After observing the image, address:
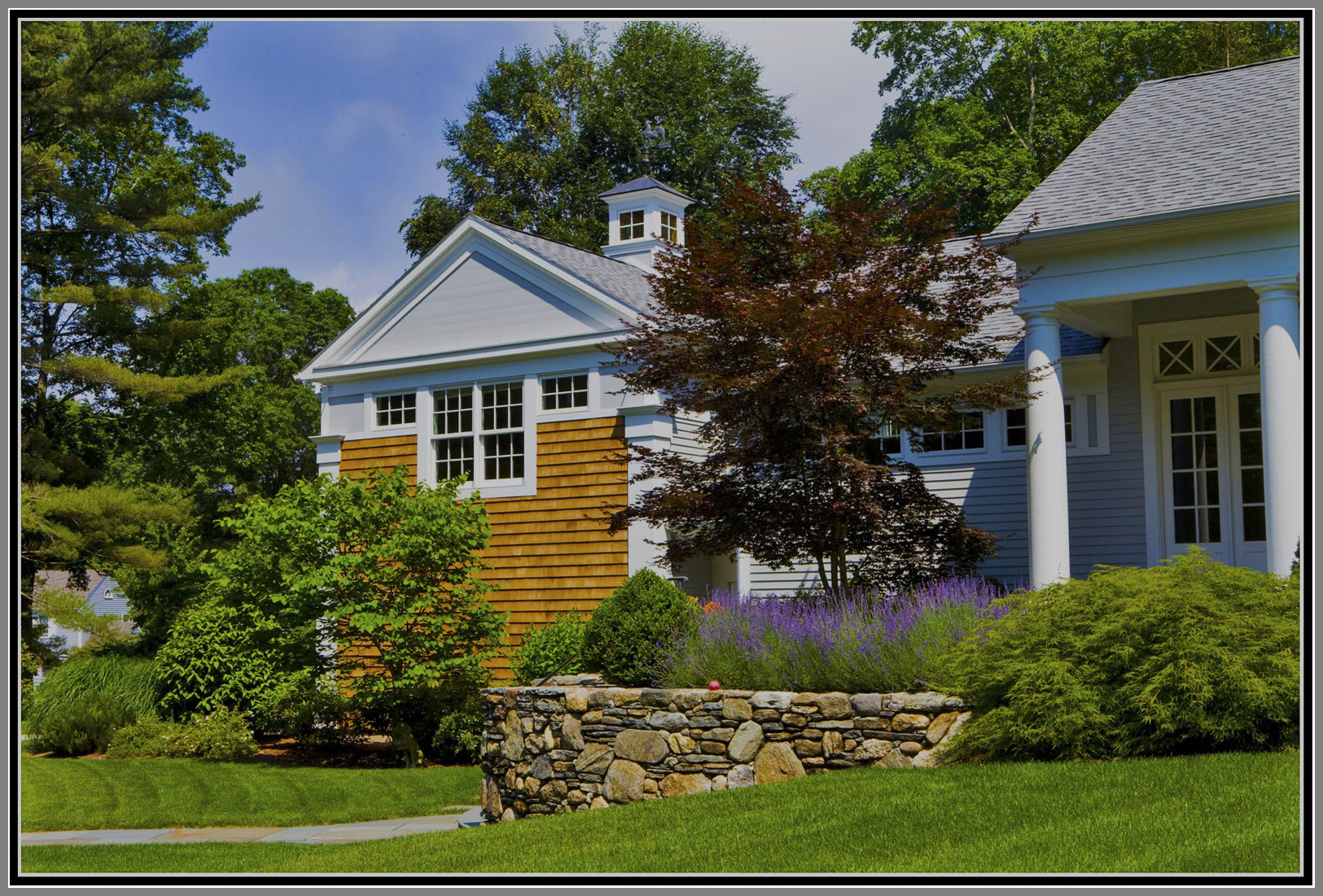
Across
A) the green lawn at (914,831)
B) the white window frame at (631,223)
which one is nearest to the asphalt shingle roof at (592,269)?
the white window frame at (631,223)

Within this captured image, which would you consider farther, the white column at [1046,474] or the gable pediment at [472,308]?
the gable pediment at [472,308]

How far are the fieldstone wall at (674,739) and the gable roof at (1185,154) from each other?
192 inches

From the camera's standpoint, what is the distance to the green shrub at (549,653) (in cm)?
1296

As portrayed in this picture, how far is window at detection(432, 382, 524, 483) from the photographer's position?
52.4 ft

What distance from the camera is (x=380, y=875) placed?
20.1 ft

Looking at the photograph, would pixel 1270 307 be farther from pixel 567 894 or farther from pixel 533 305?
pixel 533 305

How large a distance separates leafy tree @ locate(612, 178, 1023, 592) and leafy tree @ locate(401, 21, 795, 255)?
19002 mm

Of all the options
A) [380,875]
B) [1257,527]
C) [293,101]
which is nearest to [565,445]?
[293,101]

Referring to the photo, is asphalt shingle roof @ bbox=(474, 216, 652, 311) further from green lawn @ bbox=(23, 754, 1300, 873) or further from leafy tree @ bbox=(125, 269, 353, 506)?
green lawn @ bbox=(23, 754, 1300, 873)

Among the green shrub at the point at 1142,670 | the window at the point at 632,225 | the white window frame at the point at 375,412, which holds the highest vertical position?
the window at the point at 632,225

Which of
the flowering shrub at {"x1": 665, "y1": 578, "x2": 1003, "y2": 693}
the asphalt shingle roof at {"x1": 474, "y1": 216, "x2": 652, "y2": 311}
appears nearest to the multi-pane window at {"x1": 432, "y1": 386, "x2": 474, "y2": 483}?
the asphalt shingle roof at {"x1": 474, "y1": 216, "x2": 652, "y2": 311}

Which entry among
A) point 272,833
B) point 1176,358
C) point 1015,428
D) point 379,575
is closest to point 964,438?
point 1015,428

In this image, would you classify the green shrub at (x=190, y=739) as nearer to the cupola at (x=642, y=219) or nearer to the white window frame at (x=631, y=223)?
the cupola at (x=642, y=219)

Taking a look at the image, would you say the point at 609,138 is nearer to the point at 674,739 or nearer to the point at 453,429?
the point at 453,429
